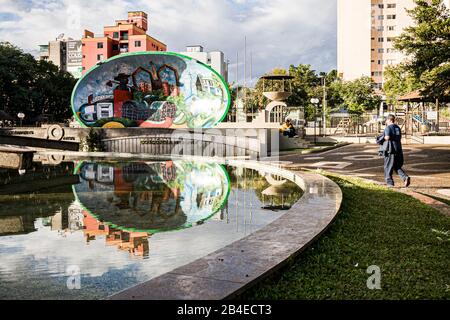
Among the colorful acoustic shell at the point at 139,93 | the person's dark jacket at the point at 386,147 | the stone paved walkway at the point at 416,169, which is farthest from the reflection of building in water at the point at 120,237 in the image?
the colorful acoustic shell at the point at 139,93

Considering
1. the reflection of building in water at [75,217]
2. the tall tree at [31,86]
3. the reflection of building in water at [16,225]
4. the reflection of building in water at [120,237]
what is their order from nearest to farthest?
the reflection of building in water at [120,237] < the reflection of building in water at [16,225] < the reflection of building in water at [75,217] < the tall tree at [31,86]

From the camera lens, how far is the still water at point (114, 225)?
13.5 feet

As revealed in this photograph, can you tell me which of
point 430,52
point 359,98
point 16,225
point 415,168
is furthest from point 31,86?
point 16,225

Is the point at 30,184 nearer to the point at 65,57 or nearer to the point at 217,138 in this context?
the point at 217,138

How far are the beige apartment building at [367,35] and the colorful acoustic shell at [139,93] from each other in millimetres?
60096

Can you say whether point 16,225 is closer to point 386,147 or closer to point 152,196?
point 152,196

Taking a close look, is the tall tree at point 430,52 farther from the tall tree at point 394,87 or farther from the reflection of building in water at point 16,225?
the reflection of building in water at point 16,225

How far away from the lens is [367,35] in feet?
292

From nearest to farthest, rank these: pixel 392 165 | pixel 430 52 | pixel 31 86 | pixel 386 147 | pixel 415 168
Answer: pixel 392 165 → pixel 386 147 → pixel 415 168 → pixel 430 52 → pixel 31 86

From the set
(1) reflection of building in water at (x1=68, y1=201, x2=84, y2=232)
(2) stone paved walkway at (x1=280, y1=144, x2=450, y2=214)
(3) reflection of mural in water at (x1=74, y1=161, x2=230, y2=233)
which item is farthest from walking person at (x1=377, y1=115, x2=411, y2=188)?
(1) reflection of building in water at (x1=68, y1=201, x2=84, y2=232)

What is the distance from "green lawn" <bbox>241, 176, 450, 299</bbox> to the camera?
11.5ft

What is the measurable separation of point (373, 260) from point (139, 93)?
3677 centimetres
